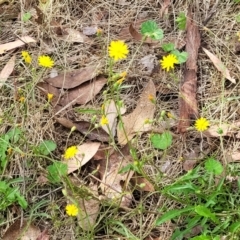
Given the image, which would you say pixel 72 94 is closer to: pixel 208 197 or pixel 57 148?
pixel 57 148

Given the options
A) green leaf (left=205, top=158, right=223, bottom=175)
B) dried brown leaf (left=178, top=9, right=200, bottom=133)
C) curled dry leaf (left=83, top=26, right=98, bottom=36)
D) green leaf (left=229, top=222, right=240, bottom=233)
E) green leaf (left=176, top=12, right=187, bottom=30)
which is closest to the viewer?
green leaf (left=229, top=222, right=240, bottom=233)

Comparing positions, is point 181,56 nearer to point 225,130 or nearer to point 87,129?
point 225,130

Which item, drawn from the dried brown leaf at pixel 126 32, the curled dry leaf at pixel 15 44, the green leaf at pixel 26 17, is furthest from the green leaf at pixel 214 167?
the green leaf at pixel 26 17

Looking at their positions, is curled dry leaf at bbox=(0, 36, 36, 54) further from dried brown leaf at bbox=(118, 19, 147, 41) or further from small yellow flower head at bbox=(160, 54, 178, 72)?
small yellow flower head at bbox=(160, 54, 178, 72)

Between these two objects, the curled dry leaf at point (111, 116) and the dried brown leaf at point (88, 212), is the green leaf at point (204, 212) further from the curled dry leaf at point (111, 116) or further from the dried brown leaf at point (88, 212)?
the curled dry leaf at point (111, 116)

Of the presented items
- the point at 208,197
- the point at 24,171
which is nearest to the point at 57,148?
the point at 24,171

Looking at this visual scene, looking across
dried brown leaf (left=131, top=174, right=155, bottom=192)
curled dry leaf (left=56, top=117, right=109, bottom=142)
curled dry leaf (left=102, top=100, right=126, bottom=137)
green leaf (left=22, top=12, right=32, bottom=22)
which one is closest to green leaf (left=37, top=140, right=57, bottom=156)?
curled dry leaf (left=56, top=117, right=109, bottom=142)

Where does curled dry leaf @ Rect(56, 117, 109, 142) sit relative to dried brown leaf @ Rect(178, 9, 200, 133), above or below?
below
